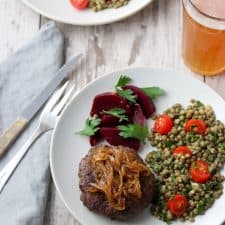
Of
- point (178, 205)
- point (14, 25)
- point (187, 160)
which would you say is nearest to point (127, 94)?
point (187, 160)

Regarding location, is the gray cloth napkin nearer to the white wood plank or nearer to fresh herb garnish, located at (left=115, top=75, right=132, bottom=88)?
the white wood plank

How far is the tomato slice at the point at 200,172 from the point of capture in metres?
2.18

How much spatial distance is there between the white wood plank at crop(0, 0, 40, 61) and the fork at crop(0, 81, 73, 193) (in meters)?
0.26

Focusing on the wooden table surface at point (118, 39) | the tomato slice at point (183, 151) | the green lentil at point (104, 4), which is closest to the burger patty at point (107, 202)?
the tomato slice at point (183, 151)

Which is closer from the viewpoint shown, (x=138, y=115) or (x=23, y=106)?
(x=138, y=115)

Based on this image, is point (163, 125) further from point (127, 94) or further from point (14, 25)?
point (14, 25)

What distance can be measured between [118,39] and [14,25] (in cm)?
36

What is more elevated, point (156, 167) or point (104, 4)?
point (104, 4)

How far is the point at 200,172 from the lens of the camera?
2.18 meters

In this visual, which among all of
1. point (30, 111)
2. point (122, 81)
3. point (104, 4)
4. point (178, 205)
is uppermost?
point (104, 4)

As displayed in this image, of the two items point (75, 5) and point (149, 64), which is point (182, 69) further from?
A: point (75, 5)

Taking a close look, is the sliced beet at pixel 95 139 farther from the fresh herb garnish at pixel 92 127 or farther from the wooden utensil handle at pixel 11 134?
the wooden utensil handle at pixel 11 134

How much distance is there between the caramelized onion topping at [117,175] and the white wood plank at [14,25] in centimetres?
60

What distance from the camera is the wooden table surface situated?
2471 millimetres
